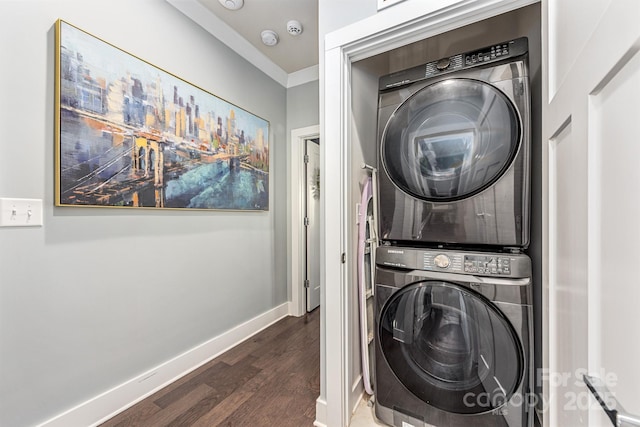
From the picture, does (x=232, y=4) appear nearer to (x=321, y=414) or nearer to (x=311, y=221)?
(x=311, y=221)

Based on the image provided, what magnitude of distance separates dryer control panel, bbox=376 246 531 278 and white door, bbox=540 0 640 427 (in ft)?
1.15

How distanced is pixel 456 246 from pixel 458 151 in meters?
0.46

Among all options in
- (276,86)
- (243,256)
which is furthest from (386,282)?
(276,86)

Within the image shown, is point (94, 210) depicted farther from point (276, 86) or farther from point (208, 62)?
point (276, 86)

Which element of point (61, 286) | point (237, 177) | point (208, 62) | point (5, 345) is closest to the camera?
point (5, 345)

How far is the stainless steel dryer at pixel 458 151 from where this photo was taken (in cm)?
114

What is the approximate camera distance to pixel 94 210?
1.46 metres

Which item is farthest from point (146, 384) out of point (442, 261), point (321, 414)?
point (442, 261)

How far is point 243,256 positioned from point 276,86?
182cm

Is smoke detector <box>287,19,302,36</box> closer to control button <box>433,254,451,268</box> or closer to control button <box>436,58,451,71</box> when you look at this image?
control button <box>436,58,451,71</box>

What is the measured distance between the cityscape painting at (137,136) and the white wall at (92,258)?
67 millimetres

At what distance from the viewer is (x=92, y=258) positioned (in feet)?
4.75

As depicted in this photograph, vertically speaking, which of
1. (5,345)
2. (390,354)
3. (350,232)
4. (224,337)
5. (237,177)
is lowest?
(224,337)

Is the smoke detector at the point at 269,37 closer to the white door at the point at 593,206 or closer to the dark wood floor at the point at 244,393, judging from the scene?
the white door at the point at 593,206
